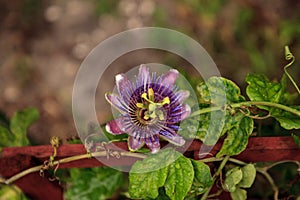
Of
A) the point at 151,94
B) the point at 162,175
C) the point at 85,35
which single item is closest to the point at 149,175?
the point at 162,175

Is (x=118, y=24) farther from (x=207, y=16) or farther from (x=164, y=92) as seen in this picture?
(x=164, y=92)

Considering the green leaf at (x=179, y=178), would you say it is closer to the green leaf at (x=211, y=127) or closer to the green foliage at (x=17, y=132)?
the green leaf at (x=211, y=127)

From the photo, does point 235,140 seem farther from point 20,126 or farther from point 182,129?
point 20,126

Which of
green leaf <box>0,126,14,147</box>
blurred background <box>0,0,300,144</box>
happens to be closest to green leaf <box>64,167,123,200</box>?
green leaf <box>0,126,14,147</box>

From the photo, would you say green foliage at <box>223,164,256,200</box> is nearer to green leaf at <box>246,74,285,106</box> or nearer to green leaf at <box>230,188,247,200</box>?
green leaf at <box>230,188,247,200</box>

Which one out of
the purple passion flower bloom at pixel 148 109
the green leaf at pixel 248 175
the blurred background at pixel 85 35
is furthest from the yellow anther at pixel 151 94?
the blurred background at pixel 85 35

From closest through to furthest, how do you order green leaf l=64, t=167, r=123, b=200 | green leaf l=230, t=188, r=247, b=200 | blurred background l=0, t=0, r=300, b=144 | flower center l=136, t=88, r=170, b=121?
flower center l=136, t=88, r=170, b=121 → green leaf l=230, t=188, r=247, b=200 → green leaf l=64, t=167, r=123, b=200 → blurred background l=0, t=0, r=300, b=144
